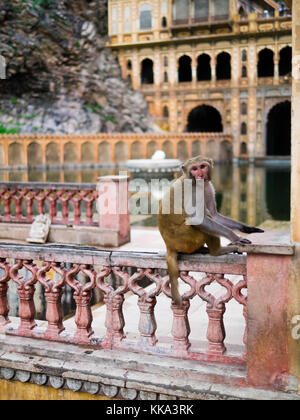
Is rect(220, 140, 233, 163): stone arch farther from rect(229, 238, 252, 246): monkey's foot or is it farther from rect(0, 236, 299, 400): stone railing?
rect(229, 238, 252, 246): monkey's foot

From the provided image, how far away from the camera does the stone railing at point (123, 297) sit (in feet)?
9.08

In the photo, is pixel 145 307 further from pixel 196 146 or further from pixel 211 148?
pixel 211 148

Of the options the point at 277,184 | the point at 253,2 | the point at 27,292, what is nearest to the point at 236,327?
the point at 27,292

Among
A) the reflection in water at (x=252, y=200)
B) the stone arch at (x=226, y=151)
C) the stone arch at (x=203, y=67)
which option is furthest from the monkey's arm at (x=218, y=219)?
the stone arch at (x=203, y=67)

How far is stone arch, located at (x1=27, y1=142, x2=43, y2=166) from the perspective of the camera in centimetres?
2807

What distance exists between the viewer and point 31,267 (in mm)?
3158

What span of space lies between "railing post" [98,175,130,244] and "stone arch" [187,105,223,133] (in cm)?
3090

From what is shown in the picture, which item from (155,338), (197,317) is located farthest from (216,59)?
(155,338)

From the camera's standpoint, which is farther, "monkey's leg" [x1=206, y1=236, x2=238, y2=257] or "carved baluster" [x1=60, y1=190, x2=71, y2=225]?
"carved baluster" [x1=60, y1=190, x2=71, y2=225]

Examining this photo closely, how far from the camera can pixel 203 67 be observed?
38812 millimetres

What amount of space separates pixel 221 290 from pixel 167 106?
32.4 m

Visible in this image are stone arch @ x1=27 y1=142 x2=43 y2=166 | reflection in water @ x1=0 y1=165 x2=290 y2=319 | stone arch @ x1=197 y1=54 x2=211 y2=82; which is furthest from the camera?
stone arch @ x1=197 y1=54 x2=211 y2=82

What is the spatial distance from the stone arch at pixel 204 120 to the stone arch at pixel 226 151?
14.1ft

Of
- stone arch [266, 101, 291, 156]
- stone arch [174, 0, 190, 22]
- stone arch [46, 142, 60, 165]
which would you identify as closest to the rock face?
stone arch [46, 142, 60, 165]
